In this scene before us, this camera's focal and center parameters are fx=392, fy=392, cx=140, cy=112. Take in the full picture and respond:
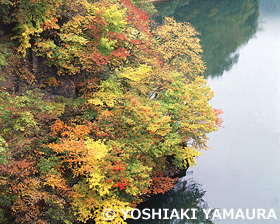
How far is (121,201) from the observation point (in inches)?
704

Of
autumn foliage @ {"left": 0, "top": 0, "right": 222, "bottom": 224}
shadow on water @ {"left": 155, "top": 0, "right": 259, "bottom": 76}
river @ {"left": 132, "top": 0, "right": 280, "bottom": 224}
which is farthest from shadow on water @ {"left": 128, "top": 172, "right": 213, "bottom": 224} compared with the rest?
shadow on water @ {"left": 155, "top": 0, "right": 259, "bottom": 76}

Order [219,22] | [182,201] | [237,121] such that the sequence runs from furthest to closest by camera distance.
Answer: [219,22]
[237,121]
[182,201]

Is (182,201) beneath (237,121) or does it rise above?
beneath

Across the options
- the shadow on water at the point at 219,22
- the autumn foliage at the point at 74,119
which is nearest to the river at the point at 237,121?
the shadow on water at the point at 219,22

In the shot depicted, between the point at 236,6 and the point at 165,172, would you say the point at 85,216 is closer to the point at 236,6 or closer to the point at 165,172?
the point at 165,172

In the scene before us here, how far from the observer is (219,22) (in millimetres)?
59656

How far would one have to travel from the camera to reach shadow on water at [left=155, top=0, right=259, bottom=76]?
45362 mm

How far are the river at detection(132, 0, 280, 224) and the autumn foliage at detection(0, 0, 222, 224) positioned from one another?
439cm

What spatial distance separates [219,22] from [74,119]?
1808 inches

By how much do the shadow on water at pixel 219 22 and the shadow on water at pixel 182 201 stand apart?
1824cm

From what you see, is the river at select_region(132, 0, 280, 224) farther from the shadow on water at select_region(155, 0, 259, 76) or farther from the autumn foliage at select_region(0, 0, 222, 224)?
the autumn foliage at select_region(0, 0, 222, 224)

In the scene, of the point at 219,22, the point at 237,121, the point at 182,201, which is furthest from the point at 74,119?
the point at 219,22

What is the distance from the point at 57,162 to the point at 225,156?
14.9 m

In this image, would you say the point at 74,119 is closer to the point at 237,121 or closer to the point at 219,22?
the point at 237,121
